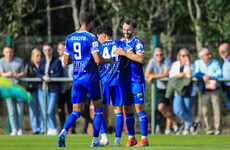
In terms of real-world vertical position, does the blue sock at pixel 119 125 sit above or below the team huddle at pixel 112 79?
below

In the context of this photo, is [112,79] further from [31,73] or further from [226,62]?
[31,73]

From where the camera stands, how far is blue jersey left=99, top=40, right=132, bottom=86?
7.90 metres

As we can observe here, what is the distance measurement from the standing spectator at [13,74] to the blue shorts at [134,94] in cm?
526

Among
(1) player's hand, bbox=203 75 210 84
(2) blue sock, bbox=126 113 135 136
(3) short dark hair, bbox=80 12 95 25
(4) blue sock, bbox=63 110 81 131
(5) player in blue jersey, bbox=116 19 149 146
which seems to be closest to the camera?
(4) blue sock, bbox=63 110 81 131

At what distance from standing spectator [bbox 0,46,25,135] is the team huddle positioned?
16.3 ft

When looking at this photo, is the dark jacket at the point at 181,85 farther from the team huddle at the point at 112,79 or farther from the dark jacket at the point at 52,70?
the team huddle at the point at 112,79

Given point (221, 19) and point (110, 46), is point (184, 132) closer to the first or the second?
point (110, 46)

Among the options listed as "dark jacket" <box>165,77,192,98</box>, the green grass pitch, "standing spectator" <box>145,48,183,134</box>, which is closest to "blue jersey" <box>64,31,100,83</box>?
the green grass pitch

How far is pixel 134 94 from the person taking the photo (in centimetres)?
797

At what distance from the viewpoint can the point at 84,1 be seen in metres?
19.3

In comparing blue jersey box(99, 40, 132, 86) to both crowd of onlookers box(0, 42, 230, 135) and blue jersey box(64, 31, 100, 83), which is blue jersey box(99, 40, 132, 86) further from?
crowd of onlookers box(0, 42, 230, 135)

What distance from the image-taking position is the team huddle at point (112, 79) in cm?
726

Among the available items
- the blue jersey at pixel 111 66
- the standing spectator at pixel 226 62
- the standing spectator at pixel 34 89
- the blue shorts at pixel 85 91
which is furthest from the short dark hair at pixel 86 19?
the standing spectator at pixel 226 62

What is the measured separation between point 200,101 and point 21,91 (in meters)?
10.1
